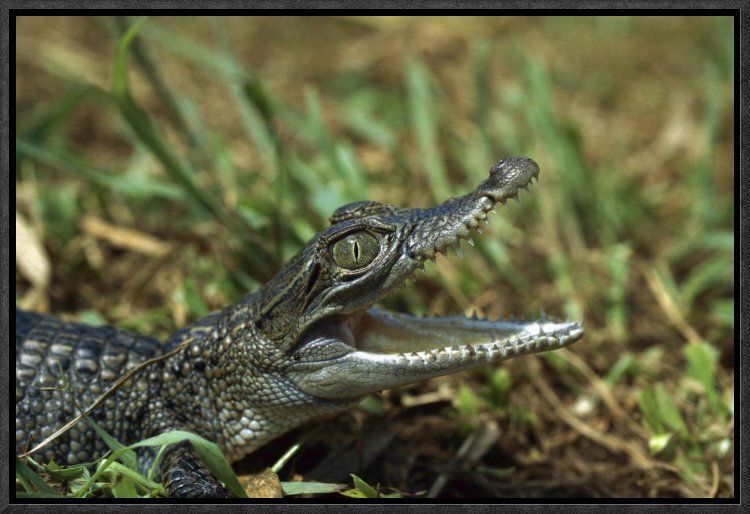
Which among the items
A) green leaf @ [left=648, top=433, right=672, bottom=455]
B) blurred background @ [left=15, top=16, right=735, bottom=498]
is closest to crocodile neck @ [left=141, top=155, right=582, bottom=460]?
blurred background @ [left=15, top=16, right=735, bottom=498]

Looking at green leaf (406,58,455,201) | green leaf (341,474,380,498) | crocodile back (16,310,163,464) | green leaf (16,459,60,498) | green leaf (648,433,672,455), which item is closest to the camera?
green leaf (16,459,60,498)

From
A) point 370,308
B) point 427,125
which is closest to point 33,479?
point 370,308

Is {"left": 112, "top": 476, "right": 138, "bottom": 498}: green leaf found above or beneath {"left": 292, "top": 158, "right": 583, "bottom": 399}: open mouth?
beneath

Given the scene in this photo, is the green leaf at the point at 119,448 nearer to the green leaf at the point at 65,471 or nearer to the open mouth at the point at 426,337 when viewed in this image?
the green leaf at the point at 65,471

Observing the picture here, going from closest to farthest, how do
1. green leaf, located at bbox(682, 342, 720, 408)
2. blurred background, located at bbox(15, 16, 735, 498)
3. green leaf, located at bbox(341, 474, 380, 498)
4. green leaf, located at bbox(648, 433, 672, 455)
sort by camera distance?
green leaf, located at bbox(341, 474, 380, 498)
green leaf, located at bbox(648, 433, 672, 455)
blurred background, located at bbox(15, 16, 735, 498)
green leaf, located at bbox(682, 342, 720, 408)

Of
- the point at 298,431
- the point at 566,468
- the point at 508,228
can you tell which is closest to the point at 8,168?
the point at 298,431

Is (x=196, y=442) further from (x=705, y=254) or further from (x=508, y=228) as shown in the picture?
(x=705, y=254)

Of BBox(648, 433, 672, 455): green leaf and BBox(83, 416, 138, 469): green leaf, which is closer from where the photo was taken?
BBox(83, 416, 138, 469): green leaf

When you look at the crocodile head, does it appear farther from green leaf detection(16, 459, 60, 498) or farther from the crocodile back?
green leaf detection(16, 459, 60, 498)
